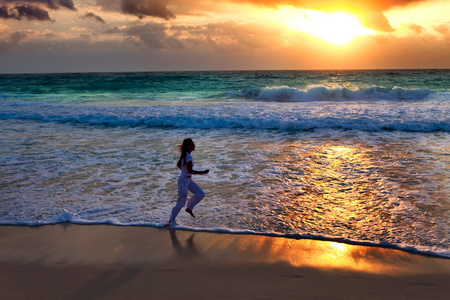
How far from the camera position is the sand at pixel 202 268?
3469 millimetres

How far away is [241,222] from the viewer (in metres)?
5.38

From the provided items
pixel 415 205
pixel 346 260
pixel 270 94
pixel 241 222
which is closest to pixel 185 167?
pixel 241 222

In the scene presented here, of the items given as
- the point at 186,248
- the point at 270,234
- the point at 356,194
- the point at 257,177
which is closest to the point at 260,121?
the point at 257,177

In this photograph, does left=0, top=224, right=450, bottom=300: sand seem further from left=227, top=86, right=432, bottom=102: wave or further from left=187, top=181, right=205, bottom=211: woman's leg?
left=227, top=86, right=432, bottom=102: wave

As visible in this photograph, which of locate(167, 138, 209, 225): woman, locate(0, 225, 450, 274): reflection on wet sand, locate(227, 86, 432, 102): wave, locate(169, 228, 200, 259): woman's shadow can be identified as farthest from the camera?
locate(227, 86, 432, 102): wave

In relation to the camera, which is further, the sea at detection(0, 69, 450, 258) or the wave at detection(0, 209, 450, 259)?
the sea at detection(0, 69, 450, 258)

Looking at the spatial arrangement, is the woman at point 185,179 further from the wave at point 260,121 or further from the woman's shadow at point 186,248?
the wave at point 260,121

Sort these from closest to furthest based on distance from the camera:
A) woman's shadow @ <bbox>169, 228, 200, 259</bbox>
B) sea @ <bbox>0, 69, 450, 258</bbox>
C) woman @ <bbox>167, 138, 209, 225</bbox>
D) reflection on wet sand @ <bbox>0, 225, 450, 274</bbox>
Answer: reflection on wet sand @ <bbox>0, 225, 450, 274</bbox>
woman's shadow @ <bbox>169, 228, 200, 259</bbox>
woman @ <bbox>167, 138, 209, 225</bbox>
sea @ <bbox>0, 69, 450, 258</bbox>

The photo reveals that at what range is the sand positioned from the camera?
3.47 m

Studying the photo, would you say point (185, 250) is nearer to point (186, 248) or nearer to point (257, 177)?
point (186, 248)

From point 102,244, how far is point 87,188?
2.79 m

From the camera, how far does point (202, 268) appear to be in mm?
3961

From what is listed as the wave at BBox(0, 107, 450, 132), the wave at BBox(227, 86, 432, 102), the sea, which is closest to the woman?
the sea

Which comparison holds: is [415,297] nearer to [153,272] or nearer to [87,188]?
[153,272]
